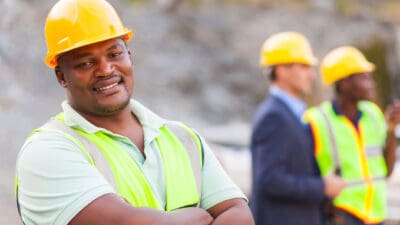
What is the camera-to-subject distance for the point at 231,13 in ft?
59.6

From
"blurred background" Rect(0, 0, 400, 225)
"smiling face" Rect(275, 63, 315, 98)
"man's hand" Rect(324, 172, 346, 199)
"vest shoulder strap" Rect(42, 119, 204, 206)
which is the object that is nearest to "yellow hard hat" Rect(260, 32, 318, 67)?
"smiling face" Rect(275, 63, 315, 98)

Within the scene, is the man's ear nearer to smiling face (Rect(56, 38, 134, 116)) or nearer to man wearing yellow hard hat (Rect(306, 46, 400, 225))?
smiling face (Rect(56, 38, 134, 116))

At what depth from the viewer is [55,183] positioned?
2510 millimetres

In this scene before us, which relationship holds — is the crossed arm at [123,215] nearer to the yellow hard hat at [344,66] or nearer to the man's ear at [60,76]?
the man's ear at [60,76]

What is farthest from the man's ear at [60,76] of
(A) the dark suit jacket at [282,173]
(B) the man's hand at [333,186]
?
(B) the man's hand at [333,186]

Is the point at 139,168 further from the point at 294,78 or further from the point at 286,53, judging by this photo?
the point at 286,53

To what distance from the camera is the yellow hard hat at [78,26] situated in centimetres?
271

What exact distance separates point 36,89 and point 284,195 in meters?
8.65

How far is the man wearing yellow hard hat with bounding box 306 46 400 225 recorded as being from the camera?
202 inches

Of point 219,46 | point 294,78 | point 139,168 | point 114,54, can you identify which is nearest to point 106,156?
point 139,168

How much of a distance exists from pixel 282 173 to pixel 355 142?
63 cm

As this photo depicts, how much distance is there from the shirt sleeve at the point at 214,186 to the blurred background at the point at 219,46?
10283 millimetres

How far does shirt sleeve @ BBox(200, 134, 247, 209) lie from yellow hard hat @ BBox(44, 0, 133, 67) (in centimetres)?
50

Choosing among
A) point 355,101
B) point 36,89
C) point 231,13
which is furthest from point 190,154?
point 231,13
